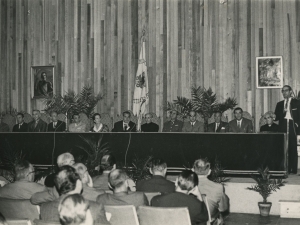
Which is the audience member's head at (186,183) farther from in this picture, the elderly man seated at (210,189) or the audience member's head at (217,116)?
the audience member's head at (217,116)

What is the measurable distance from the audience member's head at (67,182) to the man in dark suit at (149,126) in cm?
720

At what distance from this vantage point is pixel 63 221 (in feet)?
8.86

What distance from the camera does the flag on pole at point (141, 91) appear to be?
39.4 ft

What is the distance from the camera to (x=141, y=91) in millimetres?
12055

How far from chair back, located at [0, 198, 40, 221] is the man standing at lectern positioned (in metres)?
6.25

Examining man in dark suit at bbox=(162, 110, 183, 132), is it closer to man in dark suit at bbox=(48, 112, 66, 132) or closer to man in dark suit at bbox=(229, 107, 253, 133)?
man in dark suit at bbox=(229, 107, 253, 133)

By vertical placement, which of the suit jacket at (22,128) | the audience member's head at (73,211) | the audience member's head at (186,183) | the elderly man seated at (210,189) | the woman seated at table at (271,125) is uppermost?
the woman seated at table at (271,125)

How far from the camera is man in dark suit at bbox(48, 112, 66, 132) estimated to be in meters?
11.1

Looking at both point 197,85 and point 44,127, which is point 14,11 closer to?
point 44,127

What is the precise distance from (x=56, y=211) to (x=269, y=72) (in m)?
8.45

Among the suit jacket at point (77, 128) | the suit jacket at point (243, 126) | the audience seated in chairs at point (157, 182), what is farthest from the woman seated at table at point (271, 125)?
the audience seated in chairs at point (157, 182)

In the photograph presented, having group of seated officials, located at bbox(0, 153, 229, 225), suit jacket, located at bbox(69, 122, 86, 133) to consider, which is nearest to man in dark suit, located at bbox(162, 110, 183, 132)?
suit jacket, located at bbox(69, 122, 86, 133)

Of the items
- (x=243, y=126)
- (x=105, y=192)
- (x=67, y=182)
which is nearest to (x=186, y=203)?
(x=105, y=192)

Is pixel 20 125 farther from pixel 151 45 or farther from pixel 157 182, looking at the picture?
pixel 157 182
